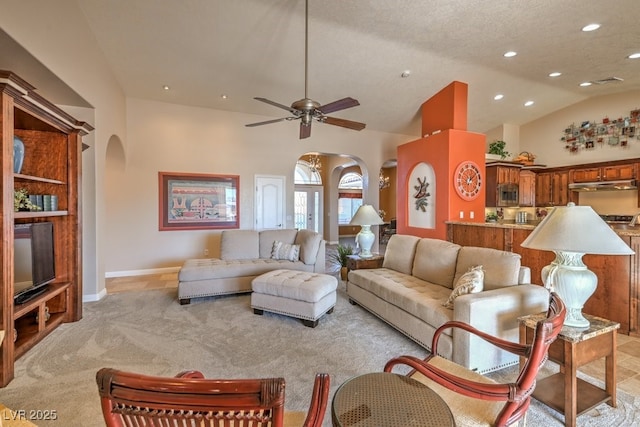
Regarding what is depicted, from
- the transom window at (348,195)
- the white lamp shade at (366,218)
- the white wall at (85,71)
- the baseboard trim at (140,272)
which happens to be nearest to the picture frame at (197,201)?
the baseboard trim at (140,272)

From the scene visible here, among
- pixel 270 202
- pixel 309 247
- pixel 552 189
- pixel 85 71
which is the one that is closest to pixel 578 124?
pixel 552 189

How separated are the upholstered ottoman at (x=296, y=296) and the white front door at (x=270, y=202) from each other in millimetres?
2994

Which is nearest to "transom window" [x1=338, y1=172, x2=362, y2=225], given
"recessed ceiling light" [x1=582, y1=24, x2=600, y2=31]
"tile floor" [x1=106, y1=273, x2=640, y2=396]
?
"recessed ceiling light" [x1=582, y1=24, x2=600, y2=31]

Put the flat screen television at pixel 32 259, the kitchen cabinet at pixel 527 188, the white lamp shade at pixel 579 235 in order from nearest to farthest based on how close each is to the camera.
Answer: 1. the white lamp shade at pixel 579 235
2. the flat screen television at pixel 32 259
3. the kitchen cabinet at pixel 527 188

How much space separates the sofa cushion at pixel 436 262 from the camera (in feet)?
10.5

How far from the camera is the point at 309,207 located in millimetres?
10672

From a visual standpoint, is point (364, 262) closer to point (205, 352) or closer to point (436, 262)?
point (436, 262)

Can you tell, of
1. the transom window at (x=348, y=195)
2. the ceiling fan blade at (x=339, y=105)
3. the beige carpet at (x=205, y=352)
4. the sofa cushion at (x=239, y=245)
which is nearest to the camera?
the beige carpet at (x=205, y=352)

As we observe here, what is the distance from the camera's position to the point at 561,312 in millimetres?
1366

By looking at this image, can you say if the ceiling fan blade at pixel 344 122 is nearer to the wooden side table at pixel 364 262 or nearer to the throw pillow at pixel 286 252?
the wooden side table at pixel 364 262

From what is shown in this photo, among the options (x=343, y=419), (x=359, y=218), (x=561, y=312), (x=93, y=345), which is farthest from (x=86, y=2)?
(x=561, y=312)

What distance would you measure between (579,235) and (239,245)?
434 centimetres

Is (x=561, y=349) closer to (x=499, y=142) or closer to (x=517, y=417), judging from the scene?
(x=517, y=417)

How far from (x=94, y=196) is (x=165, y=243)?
6.37 feet
